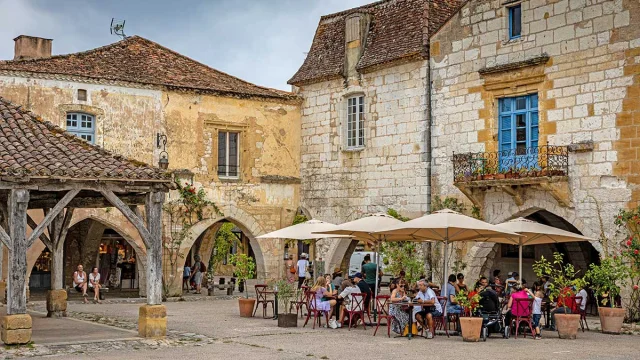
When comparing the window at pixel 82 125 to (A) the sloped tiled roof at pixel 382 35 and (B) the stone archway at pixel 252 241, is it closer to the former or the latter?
(B) the stone archway at pixel 252 241

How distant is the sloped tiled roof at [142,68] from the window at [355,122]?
2.18 metres

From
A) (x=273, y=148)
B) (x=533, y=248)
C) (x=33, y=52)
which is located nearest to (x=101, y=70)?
(x=33, y=52)

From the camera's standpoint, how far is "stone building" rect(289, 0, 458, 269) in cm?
2277

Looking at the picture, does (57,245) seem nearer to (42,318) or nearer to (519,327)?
(42,318)

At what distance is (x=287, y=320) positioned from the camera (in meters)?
16.8

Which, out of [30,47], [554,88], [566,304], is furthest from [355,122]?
[30,47]

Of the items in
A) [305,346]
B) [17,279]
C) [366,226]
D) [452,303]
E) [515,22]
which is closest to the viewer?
[17,279]

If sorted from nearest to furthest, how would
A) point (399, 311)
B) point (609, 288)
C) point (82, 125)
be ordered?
point (399, 311) < point (609, 288) < point (82, 125)

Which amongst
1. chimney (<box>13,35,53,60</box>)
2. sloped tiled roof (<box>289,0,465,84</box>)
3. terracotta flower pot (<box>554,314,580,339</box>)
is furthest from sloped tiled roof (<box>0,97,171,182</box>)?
chimney (<box>13,35,53,60</box>)

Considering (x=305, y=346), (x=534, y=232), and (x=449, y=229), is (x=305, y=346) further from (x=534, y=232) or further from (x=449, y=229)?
(x=534, y=232)

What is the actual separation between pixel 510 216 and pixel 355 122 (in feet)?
18.8

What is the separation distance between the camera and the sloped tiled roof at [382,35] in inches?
904

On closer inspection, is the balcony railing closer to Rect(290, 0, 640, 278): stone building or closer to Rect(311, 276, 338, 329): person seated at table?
Rect(290, 0, 640, 278): stone building

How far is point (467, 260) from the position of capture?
70.3 feet
